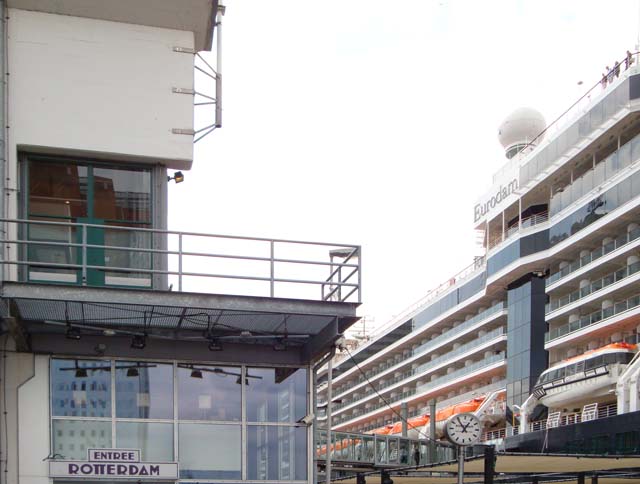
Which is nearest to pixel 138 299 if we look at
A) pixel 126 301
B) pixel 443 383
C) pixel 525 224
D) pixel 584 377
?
pixel 126 301

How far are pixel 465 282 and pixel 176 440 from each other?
62.9 meters

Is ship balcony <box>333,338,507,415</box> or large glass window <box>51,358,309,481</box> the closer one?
large glass window <box>51,358,309,481</box>

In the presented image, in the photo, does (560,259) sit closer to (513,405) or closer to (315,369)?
(513,405)

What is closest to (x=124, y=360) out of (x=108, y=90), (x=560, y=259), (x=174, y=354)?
(x=174, y=354)

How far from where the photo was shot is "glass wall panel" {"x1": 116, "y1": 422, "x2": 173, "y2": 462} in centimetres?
1584

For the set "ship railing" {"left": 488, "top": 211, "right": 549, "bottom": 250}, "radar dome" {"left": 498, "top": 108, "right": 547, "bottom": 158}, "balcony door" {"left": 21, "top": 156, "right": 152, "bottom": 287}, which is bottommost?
"balcony door" {"left": 21, "top": 156, "right": 152, "bottom": 287}

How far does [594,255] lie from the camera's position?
192ft

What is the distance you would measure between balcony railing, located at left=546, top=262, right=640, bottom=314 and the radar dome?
1571 cm

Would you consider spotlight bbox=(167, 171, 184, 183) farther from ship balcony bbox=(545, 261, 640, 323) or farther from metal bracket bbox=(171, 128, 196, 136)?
ship balcony bbox=(545, 261, 640, 323)

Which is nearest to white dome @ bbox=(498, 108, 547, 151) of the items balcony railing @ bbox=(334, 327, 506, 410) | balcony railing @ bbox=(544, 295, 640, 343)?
balcony railing @ bbox=(334, 327, 506, 410)

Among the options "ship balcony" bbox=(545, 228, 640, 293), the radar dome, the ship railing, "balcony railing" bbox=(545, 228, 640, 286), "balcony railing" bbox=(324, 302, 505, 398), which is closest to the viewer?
"ship balcony" bbox=(545, 228, 640, 293)

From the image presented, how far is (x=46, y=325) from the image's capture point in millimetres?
15539

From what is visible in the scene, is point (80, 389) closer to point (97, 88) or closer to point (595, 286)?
point (97, 88)

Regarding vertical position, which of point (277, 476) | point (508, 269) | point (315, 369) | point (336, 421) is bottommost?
point (336, 421)
